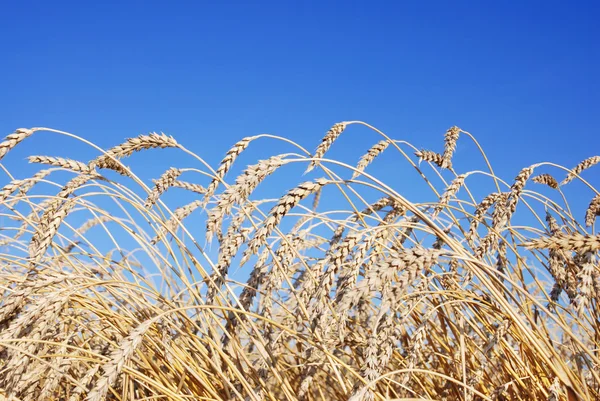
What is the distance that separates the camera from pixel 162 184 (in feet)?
7.39

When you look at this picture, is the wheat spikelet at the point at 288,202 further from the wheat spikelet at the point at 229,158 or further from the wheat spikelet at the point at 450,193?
the wheat spikelet at the point at 450,193

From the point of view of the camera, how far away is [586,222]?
2531 millimetres

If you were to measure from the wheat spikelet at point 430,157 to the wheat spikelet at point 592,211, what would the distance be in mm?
638

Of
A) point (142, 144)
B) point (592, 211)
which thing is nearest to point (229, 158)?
point (142, 144)

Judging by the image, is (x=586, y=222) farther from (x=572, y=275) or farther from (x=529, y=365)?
(x=529, y=365)

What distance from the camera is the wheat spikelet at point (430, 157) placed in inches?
105

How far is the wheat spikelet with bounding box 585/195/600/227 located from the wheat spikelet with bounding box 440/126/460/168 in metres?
0.64

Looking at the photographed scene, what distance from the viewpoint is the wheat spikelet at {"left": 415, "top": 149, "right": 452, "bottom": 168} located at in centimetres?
268

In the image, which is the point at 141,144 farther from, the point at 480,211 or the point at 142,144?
the point at 480,211

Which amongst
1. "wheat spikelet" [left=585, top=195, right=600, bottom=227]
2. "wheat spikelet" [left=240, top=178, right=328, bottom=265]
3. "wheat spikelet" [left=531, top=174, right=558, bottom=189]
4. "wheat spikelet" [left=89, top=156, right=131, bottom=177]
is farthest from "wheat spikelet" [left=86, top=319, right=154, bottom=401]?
"wheat spikelet" [left=531, top=174, right=558, bottom=189]

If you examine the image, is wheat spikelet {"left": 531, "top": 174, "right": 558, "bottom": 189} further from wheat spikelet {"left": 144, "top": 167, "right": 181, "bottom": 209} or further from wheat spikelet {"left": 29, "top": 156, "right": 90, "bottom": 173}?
wheat spikelet {"left": 29, "top": 156, "right": 90, "bottom": 173}

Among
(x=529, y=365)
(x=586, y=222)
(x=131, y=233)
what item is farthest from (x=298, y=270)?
(x=586, y=222)

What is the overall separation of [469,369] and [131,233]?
1.50 m

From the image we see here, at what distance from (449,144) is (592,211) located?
2.36 ft
